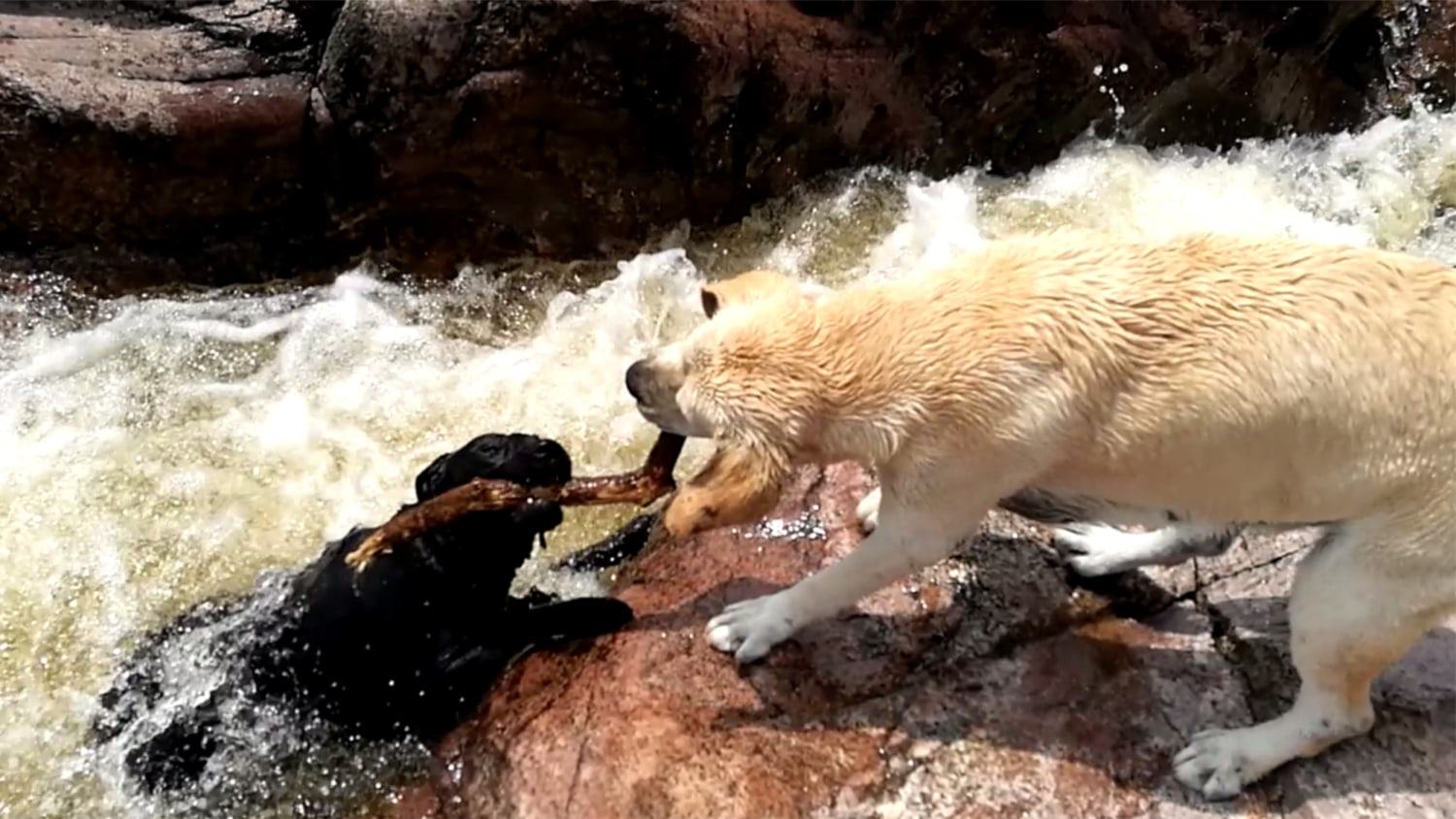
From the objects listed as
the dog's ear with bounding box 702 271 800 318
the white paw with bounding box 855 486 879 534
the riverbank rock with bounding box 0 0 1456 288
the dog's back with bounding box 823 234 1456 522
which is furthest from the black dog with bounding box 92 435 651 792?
the riverbank rock with bounding box 0 0 1456 288

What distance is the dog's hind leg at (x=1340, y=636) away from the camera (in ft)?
10.8

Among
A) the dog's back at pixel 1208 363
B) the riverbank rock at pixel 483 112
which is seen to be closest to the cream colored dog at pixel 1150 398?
the dog's back at pixel 1208 363

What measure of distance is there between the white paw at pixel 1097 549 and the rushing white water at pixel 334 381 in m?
1.03

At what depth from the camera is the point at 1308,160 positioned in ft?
24.8

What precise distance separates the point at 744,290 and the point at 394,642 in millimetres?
1478

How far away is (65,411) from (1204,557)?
182 inches

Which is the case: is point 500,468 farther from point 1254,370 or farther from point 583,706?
point 1254,370

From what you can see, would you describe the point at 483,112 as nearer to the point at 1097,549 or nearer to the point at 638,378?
the point at 638,378

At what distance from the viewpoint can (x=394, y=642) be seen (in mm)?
3881

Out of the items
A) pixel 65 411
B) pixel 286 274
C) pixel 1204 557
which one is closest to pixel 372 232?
pixel 286 274

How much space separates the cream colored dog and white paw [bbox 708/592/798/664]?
487 mm

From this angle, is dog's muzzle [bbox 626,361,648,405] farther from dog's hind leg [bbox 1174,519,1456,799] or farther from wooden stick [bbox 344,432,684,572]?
dog's hind leg [bbox 1174,519,1456,799]

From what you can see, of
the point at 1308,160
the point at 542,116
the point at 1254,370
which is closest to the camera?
the point at 1254,370

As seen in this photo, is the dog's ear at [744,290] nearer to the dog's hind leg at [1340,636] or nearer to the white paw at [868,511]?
the white paw at [868,511]
